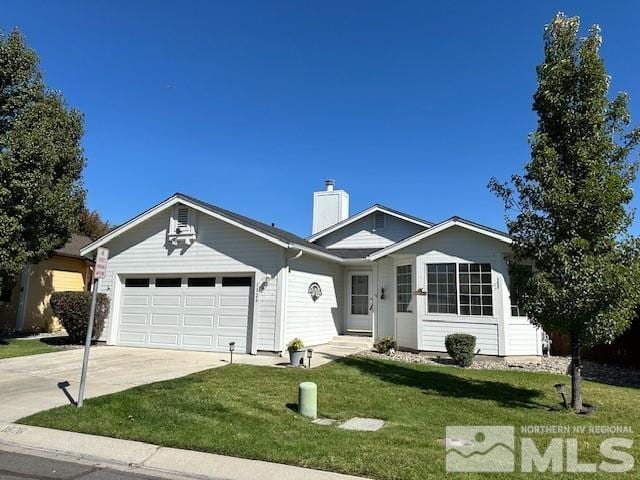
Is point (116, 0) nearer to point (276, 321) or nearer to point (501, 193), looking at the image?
point (276, 321)

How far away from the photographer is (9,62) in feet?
46.1

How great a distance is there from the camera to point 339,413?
23.1ft

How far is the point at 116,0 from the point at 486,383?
13.7 m

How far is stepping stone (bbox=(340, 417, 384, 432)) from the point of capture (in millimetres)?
6203

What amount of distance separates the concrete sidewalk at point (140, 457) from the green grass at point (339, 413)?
167 millimetres

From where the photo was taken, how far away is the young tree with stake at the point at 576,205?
7387 millimetres

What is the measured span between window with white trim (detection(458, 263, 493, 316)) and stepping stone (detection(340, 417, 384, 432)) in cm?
755

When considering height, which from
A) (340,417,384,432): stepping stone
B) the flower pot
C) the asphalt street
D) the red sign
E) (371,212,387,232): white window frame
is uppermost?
(371,212,387,232): white window frame

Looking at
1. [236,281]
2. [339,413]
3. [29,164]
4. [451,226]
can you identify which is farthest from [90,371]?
Result: [451,226]

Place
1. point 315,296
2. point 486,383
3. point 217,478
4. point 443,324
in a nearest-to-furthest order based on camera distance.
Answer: point 217,478 < point 486,383 < point 443,324 < point 315,296

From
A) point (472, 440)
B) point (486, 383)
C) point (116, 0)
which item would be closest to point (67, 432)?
point (472, 440)

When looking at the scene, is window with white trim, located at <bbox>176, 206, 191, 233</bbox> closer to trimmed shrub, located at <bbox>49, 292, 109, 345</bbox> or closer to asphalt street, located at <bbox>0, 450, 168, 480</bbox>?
trimmed shrub, located at <bbox>49, 292, 109, 345</bbox>

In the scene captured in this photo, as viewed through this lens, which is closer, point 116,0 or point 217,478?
point 217,478

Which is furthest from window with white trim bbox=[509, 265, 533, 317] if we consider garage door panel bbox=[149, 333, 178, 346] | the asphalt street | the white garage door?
garage door panel bbox=[149, 333, 178, 346]
